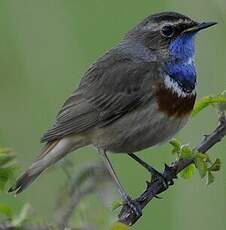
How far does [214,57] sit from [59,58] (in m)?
0.90

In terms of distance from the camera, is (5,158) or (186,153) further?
(186,153)

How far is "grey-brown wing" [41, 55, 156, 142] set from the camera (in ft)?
12.1

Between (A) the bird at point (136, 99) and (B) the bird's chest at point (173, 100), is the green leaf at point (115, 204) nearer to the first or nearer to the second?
(A) the bird at point (136, 99)

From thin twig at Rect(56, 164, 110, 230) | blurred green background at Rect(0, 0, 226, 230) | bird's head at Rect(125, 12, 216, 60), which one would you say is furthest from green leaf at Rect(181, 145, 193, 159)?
bird's head at Rect(125, 12, 216, 60)

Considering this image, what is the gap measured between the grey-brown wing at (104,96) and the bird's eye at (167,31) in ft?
0.78

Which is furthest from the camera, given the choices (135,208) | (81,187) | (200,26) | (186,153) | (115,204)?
(200,26)

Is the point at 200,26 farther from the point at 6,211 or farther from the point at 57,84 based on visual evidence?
the point at 6,211

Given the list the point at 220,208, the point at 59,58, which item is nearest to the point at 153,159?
the point at 59,58

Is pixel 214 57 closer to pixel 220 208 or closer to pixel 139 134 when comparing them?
pixel 139 134

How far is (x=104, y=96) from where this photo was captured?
383 cm

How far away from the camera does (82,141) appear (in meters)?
3.68

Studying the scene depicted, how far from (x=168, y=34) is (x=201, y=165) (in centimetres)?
173

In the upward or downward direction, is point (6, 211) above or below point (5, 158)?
below

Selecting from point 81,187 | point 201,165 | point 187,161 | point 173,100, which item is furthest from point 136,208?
point 173,100
